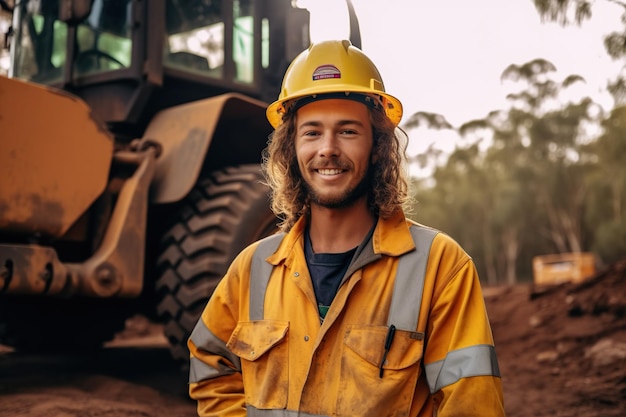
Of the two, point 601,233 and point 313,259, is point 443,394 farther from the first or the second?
point 601,233

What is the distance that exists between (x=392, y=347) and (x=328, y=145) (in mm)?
657

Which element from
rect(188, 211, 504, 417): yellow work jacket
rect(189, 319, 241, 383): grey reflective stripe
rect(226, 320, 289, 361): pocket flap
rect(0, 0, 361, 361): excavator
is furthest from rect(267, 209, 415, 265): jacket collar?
rect(0, 0, 361, 361): excavator

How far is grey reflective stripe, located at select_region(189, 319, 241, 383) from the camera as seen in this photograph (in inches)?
82.0

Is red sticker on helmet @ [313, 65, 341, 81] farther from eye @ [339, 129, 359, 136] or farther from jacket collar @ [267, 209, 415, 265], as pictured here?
jacket collar @ [267, 209, 415, 265]

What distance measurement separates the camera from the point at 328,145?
204 centimetres

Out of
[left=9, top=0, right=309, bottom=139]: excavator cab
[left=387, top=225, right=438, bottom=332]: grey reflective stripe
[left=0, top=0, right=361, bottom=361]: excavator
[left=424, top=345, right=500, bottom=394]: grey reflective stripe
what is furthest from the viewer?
[left=9, top=0, right=309, bottom=139]: excavator cab

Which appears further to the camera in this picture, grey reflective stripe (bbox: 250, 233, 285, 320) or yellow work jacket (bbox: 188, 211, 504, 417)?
grey reflective stripe (bbox: 250, 233, 285, 320)

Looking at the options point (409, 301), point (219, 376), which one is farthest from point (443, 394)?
point (219, 376)

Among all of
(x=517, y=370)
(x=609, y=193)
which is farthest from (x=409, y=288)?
(x=609, y=193)

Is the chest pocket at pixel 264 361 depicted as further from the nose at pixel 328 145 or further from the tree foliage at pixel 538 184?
the tree foliage at pixel 538 184

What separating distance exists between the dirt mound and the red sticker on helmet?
2.94 metres

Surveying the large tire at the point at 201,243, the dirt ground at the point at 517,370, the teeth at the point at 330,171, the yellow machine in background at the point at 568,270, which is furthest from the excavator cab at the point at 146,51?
the yellow machine in background at the point at 568,270

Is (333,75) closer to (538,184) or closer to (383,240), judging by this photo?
(383,240)

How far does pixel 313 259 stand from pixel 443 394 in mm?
596
